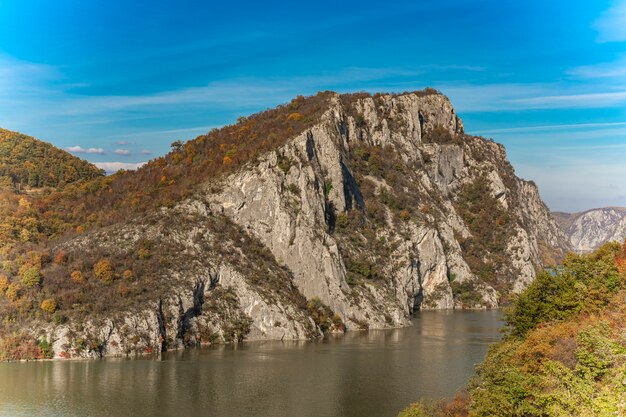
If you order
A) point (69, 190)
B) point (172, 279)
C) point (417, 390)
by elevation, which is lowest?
point (417, 390)

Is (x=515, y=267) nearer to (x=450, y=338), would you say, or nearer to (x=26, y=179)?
(x=450, y=338)

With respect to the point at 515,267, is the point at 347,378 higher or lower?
lower

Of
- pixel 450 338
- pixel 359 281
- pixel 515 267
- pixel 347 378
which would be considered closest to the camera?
pixel 347 378

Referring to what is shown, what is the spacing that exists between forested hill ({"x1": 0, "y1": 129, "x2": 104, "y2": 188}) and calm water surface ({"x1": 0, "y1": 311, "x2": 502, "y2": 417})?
3506 inches

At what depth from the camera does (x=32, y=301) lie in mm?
93062

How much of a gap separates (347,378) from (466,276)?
95985mm

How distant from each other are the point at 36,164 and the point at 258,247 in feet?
275

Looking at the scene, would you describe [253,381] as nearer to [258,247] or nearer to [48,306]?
[48,306]

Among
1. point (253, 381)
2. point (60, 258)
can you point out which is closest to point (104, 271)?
point (60, 258)

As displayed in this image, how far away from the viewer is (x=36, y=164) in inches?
6604

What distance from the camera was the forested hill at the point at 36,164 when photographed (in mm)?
160125

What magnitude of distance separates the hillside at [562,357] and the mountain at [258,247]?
45879mm

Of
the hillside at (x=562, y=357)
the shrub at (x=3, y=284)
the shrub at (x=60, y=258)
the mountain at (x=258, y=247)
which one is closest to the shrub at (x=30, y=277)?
the mountain at (x=258, y=247)

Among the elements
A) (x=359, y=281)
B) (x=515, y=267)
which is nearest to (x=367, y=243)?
(x=359, y=281)
